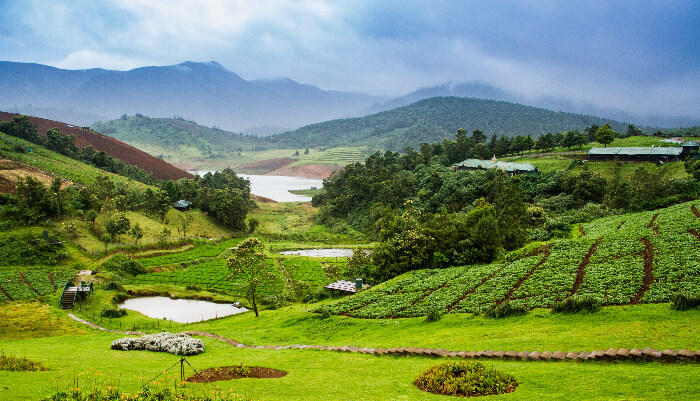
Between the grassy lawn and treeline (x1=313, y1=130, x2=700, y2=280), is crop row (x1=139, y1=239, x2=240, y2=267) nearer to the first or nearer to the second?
treeline (x1=313, y1=130, x2=700, y2=280)

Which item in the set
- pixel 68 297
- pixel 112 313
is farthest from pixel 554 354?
pixel 68 297

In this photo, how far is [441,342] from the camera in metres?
22.1

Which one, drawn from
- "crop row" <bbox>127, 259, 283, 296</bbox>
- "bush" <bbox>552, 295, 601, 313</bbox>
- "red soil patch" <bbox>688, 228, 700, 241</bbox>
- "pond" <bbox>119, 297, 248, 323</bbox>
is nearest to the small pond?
"crop row" <bbox>127, 259, 283, 296</bbox>

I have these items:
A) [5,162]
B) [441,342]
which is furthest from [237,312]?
[5,162]

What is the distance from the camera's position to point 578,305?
22.8m

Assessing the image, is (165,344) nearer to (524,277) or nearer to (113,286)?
(524,277)

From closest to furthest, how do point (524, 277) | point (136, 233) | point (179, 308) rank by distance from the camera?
point (524, 277)
point (179, 308)
point (136, 233)

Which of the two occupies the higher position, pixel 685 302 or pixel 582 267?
pixel 685 302

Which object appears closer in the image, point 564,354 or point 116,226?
point 564,354

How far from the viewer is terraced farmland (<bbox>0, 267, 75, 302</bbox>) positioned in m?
41.2

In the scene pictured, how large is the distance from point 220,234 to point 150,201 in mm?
15717

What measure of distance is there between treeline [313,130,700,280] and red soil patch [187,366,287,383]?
2918cm

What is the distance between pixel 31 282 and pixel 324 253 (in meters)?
44.3

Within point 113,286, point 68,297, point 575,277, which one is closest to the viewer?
point 575,277
